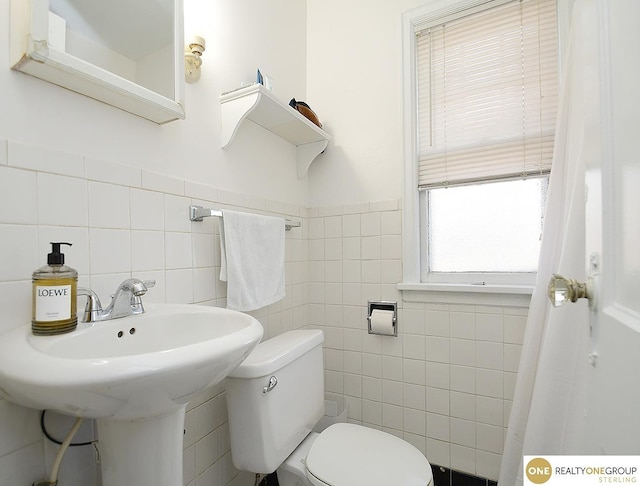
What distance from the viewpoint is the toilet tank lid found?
3.21 ft

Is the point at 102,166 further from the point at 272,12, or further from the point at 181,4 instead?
the point at 272,12

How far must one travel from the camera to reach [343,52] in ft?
5.43

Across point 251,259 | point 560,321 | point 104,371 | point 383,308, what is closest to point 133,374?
point 104,371

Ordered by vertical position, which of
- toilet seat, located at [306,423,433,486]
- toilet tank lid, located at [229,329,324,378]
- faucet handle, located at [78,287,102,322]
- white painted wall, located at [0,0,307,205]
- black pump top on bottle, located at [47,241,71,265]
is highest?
white painted wall, located at [0,0,307,205]

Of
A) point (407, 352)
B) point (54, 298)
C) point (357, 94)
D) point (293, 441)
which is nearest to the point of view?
point (54, 298)

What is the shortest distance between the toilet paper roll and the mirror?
1141 mm

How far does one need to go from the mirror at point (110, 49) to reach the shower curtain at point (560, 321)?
1.12 metres

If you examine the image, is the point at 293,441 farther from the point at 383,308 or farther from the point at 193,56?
the point at 193,56

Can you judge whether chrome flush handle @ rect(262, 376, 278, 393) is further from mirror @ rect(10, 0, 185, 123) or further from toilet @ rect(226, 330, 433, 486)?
mirror @ rect(10, 0, 185, 123)

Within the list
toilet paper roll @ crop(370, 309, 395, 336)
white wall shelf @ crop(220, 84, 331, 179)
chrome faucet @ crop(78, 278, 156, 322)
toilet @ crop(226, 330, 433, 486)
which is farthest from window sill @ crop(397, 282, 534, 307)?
chrome faucet @ crop(78, 278, 156, 322)

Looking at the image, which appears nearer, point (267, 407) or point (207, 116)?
point (267, 407)

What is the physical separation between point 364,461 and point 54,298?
0.99m

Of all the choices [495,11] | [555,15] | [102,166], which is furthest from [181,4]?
[555,15]

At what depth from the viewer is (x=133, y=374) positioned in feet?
1.53
